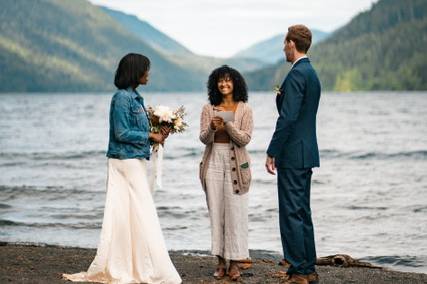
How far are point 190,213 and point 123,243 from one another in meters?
10.8

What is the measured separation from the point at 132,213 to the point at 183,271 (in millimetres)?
1680

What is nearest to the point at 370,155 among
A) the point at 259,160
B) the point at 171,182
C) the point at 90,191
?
the point at 259,160

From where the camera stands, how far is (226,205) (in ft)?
28.2

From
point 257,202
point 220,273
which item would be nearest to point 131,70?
point 220,273

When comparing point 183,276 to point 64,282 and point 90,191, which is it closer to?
point 64,282

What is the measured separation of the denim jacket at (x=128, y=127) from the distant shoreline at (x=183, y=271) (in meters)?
1.62

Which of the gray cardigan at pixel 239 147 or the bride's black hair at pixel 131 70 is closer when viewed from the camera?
the bride's black hair at pixel 131 70

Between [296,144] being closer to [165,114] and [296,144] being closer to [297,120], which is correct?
[297,120]

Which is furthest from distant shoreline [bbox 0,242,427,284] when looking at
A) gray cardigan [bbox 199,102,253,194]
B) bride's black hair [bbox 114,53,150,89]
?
bride's black hair [bbox 114,53,150,89]

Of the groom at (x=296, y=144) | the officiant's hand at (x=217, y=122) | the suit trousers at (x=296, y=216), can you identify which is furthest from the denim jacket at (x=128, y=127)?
→ the suit trousers at (x=296, y=216)

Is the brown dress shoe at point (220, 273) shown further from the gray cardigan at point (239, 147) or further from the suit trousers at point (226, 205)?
the gray cardigan at point (239, 147)

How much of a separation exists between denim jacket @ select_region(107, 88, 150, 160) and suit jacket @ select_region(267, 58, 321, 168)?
1.31m

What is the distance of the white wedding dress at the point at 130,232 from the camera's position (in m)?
8.00

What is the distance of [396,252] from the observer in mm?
13781
